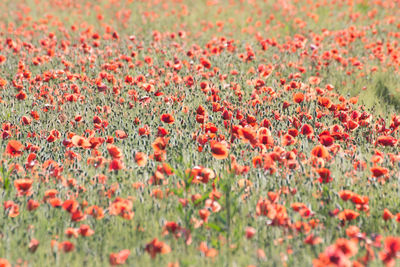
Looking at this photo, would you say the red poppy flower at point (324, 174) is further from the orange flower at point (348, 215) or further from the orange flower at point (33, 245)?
the orange flower at point (33, 245)

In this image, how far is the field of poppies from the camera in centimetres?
232

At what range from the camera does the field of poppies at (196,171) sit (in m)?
2.32

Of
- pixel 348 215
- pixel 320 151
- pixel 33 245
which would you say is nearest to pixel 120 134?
pixel 33 245

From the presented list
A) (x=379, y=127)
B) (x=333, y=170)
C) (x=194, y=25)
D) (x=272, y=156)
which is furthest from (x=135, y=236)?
(x=194, y=25)

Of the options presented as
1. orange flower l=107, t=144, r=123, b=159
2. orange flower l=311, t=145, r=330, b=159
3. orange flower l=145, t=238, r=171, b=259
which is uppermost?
orange flower l=311, t=145, r=330, b=159

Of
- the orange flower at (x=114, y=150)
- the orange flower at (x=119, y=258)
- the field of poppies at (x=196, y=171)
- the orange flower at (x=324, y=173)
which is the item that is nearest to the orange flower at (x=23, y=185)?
the field of poppies at (x=196, y=171)

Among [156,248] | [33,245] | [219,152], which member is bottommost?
[33,245]

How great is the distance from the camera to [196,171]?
2656 mm

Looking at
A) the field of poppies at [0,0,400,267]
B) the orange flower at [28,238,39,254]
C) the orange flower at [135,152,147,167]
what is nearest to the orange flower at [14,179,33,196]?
the field of poppies at [0,0,400,267]

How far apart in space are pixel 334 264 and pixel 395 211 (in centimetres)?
119

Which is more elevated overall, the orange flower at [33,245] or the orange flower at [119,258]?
the orange flower at [119,258]

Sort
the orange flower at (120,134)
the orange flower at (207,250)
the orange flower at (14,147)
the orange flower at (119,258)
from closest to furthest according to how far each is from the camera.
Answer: the orange flower at (119,258)
the orange flower at (207,250)
the orange flower at (14,147)
the orange flower at (120,134)

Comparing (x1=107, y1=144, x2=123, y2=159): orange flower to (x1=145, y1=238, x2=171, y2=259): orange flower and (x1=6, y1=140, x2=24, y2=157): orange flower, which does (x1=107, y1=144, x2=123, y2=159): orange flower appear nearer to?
(x1=6, y1=140, x2=24, y2=157): orange flower

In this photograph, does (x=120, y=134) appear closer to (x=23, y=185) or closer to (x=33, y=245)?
(x=23, y=185)
